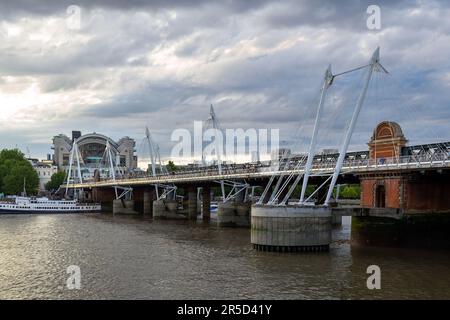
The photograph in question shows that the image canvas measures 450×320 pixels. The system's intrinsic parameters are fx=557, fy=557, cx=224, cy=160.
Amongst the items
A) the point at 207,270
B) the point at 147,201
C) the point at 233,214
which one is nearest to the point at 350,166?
the point at 207,270

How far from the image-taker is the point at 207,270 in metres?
42.7

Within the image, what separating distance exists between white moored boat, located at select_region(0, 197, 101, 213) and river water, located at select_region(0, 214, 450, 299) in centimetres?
5942

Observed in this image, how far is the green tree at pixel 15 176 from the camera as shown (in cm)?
16050

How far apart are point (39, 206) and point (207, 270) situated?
91965 millimetres

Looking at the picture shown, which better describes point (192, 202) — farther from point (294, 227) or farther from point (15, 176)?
point (15, 176)

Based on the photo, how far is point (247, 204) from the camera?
86312 mm

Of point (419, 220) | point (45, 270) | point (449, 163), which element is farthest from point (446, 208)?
Result: point (45, 270)

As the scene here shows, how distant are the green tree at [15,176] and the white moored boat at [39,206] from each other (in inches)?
1330

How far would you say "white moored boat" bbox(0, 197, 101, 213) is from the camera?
394 ft

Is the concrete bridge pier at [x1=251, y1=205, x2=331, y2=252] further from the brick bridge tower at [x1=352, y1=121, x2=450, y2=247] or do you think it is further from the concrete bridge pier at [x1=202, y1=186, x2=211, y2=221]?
the concrete bridge pier at [x1=202, y1=186, x2=211, y2=221]

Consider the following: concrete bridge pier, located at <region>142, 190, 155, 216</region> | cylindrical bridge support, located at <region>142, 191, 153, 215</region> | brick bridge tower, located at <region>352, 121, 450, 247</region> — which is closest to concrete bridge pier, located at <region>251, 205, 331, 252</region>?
brick bridge tower, located at <region>352, 121, 450, 247</region>
